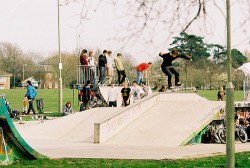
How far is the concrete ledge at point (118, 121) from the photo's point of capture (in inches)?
468

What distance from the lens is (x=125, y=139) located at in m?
12.5

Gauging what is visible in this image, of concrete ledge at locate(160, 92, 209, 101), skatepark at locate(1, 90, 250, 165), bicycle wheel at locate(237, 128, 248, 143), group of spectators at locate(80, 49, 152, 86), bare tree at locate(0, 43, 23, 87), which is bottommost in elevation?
bicycle wheel at locate(237, 128, 248, 143)

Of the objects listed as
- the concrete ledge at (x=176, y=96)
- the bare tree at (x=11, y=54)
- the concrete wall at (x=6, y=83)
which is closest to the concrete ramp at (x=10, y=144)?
the concrete ledge at (x=176, y=96)

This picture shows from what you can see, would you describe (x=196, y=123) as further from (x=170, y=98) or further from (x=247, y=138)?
(x=170, y=98)

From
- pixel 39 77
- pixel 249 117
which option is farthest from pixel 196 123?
pixel 39 77

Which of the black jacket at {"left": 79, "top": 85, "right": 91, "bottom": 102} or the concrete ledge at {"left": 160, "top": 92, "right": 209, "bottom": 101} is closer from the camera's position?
the concrete ledge at {"left": 160, "top": 92, "right": 209, "bottom": 101}

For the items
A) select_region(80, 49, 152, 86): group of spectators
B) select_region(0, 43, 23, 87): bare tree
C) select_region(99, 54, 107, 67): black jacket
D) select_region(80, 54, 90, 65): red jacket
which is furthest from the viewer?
select_region(0, 43, 23, 87): bare tree

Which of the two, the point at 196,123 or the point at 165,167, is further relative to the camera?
the point at 196,123

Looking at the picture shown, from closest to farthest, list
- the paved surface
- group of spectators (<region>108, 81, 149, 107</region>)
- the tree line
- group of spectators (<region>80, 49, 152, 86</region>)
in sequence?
the paved surface < group of spectators (<region>108, 81, 149, 107</region>) < group of spectators (<region>80, 49, 152, 86</region>) < the tree line

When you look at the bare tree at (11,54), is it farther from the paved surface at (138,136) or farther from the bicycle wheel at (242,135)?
the bicycle wheel at (242,135)

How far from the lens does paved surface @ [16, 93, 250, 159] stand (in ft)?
31.4

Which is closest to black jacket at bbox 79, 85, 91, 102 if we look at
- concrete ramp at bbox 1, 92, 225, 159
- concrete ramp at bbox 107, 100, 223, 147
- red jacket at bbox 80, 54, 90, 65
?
red jacket at bbox 80, 54, 90, 65

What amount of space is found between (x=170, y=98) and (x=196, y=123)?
3.89m

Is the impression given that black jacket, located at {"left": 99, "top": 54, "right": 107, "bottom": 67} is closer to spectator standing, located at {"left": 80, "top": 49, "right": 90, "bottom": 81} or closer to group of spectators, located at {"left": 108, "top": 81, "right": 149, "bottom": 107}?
spectator standing, located at {"left": 80, "top": 49, "right": 90, "bottom": 81}
